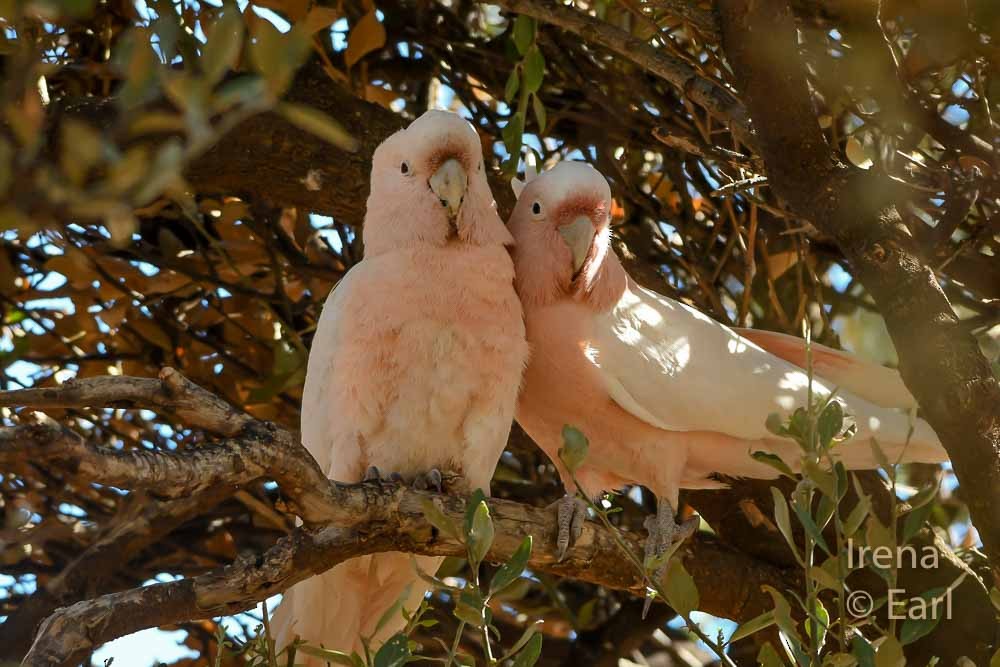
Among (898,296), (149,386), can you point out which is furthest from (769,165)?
(149,386)

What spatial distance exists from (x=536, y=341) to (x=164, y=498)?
1406 mm

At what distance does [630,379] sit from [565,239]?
1.37ft

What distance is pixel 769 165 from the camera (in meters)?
2.47

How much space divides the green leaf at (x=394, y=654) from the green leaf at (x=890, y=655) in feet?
2.50

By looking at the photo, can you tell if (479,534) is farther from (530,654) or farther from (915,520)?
(915,520)

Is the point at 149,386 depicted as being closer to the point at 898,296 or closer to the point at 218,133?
the point at 218,133

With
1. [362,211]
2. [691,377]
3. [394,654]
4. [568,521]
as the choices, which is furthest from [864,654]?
[362,211]

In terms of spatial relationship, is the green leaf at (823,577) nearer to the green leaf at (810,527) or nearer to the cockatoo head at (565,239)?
the green leaf at (810,527)

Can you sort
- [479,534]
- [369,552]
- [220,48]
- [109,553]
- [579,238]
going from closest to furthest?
[220,48]
[479,534]
[369,552]
[579,238]
[109,553]

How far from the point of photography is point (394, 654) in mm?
1926

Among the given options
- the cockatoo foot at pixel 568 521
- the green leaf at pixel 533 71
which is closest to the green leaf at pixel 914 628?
the cockatoo foot at pixel 568 521

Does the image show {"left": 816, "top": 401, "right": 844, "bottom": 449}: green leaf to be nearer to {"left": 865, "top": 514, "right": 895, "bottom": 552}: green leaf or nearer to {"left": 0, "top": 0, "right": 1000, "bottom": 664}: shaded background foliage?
{"left": 865, "top": 514, "right": 895, "bottom": 552}: green leaf

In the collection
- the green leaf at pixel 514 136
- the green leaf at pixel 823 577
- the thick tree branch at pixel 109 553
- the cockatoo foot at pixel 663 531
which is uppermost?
the green leaf at pixel 514 136

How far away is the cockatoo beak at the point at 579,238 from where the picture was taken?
3.06 meters
